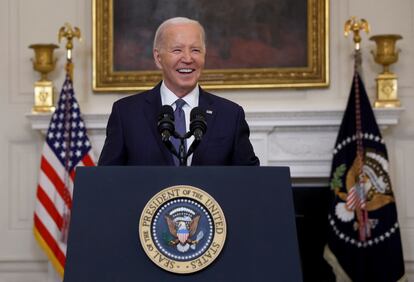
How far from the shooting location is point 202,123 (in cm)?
Result: 245

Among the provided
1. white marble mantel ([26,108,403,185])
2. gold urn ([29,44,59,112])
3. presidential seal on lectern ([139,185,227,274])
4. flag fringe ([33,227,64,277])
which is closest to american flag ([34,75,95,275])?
flag fringe ([33,227,64,277])

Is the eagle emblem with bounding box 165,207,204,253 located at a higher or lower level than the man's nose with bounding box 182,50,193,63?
lower

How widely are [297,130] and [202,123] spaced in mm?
3659

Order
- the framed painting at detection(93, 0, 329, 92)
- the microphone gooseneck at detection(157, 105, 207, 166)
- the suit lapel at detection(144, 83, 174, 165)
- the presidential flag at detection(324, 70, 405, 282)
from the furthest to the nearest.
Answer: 1. the framed painting at detection(93, 0, 329, 92)
2. the presidential flag at detection(324, 70, 405, 282)
3. the suit lapel at detection(144, 83, 174, 165)
4. the microphone gooseneck at detection(157, 105, 207, 166)

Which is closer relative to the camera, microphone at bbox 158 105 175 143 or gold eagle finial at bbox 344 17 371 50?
microphone at bbox 158 105 175 143

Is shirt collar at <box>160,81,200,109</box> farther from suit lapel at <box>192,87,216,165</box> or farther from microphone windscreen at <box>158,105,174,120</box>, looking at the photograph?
microphone windscreen at <box>158,105,174,120</box>

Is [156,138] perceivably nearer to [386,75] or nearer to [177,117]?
[177,117]

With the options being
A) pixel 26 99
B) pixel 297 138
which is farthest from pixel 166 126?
pixel 26 99

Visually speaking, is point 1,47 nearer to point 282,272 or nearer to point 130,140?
point 130,140

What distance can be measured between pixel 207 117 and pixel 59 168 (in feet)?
11.2

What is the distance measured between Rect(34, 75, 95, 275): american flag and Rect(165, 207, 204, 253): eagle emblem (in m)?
3.93

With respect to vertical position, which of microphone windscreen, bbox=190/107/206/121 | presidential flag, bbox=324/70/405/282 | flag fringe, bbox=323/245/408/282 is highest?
microphone windscreen, bbox=190/107/206/121

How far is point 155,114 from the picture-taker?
289 cm

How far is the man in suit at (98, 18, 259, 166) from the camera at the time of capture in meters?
2.79
